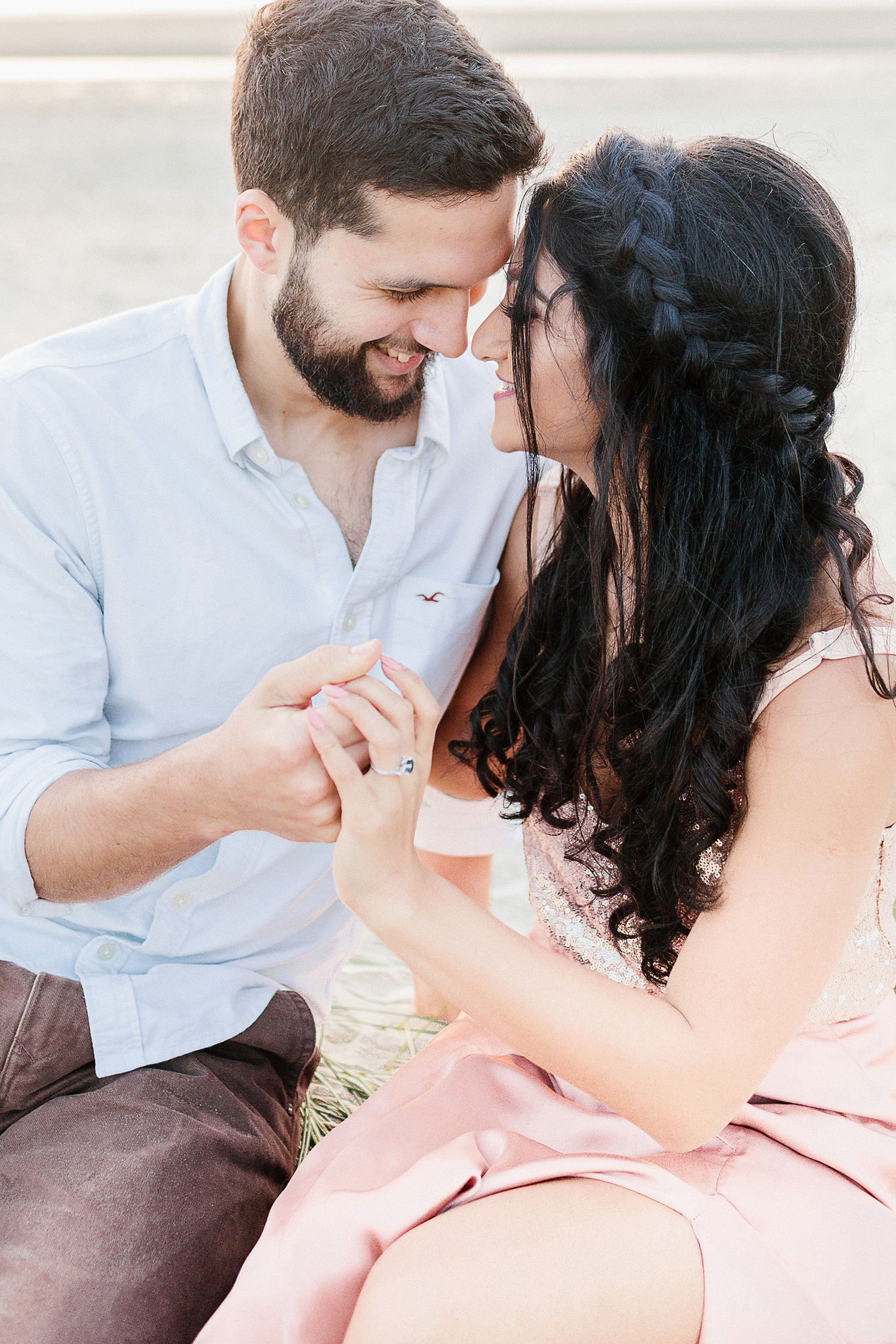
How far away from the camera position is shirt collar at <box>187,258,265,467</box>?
2.07m

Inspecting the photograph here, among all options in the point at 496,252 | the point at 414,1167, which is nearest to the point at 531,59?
the point at 496,252

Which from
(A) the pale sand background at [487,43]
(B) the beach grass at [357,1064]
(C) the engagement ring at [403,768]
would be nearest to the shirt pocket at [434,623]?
(C) the engagement ring at [403,768]

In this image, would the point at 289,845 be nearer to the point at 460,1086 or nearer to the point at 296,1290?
the point at 460,1086

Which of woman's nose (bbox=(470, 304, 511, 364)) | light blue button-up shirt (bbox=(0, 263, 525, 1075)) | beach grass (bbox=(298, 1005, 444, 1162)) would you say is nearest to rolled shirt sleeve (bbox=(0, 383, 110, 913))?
light blue button-up shirt (bbox=(0, 263, 525, 1075))

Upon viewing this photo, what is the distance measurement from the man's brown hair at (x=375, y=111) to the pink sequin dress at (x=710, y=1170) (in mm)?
927

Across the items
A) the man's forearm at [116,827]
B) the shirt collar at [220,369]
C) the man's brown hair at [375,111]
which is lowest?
the man's forearm at [116,827]

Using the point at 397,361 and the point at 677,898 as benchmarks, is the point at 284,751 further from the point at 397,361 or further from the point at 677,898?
the point at 397,361

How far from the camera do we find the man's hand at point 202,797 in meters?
1.69

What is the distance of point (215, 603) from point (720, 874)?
903 millimetres

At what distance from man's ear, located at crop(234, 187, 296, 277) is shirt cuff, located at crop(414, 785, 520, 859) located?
107 centimetres

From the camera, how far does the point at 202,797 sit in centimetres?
181

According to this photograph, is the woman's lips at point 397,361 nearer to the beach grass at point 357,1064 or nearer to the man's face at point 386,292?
the man's face at point 386,292

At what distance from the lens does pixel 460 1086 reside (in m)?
1.89

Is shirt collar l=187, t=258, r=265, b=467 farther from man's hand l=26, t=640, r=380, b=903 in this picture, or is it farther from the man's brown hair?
man's hand l=26, t=640, r=380, b=903
